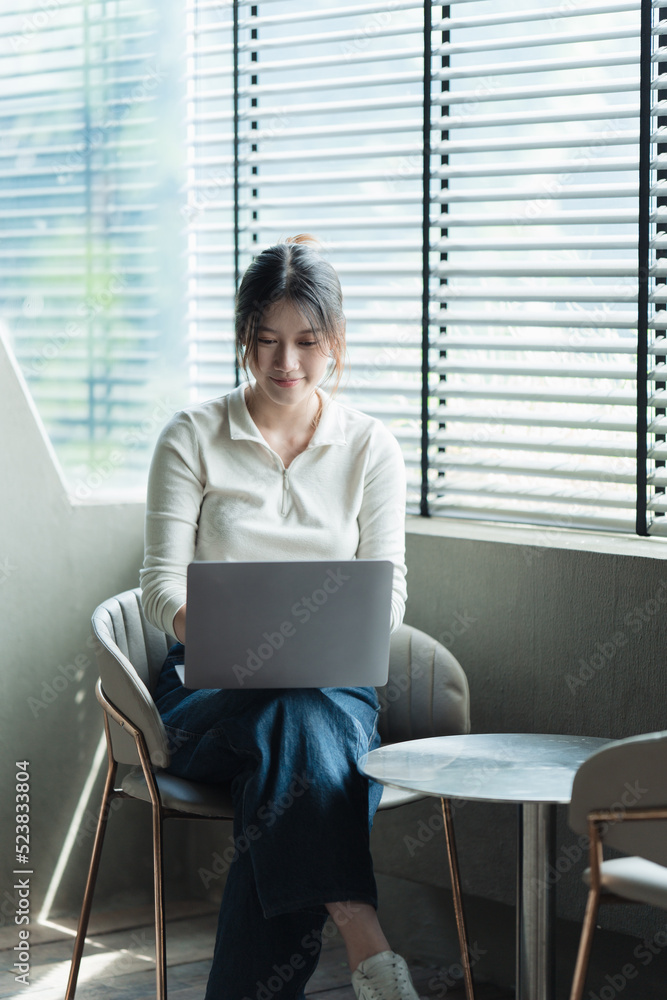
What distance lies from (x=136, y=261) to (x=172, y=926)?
178cm

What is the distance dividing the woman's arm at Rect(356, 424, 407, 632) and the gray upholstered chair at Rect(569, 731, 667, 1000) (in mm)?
871

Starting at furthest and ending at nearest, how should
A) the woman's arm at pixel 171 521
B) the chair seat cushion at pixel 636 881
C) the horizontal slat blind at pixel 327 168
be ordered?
1. the horizontal slat blind at pixel 327 168
2. the woman's arm at pixel 171 521
3. the chair seat cushion at pixel 636 881

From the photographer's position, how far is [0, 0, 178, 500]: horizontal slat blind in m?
2.99

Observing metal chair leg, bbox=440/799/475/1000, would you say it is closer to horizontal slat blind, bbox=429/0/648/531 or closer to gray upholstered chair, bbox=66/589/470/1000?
gray upholstered chair, bbox=66/589/470/1000

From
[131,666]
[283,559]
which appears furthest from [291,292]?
[131,666]

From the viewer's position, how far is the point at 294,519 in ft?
8.16

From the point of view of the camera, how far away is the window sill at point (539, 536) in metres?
2.45

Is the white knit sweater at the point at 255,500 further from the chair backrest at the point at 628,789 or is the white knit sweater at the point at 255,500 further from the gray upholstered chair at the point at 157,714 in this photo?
the chair backrest at the point at 628,789

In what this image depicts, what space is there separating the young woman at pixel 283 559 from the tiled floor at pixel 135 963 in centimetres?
45

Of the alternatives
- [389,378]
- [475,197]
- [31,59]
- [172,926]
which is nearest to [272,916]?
[172,926]

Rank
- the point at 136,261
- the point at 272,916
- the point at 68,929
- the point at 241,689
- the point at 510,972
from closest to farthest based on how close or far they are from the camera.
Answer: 1. the point at 272,916
2. the point at 241,689
3. the point at 510,972
4. the point at 68,929
5. the point at 136,261

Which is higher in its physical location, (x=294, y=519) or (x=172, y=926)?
(x=294, y=519)

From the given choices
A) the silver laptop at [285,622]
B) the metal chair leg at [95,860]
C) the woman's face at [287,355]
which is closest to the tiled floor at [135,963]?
the metal chair leg at [95,860]

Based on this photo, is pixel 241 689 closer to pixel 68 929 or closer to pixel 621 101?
pixel 68 929
